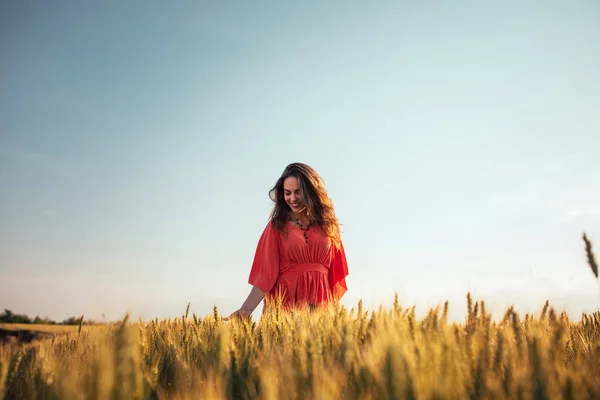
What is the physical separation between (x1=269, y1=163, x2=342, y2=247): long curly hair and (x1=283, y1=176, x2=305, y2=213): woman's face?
0.04m

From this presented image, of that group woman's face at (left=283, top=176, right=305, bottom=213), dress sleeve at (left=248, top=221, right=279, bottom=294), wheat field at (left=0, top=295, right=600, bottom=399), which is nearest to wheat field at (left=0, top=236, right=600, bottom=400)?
wheat field at (left=0, top=295, right=600, bottom=399)

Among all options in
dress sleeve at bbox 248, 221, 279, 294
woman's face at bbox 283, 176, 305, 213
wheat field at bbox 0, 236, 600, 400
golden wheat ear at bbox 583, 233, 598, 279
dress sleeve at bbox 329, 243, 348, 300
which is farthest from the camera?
dress sleeve at bbox 329, 243, 348, 300

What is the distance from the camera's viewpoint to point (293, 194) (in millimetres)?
4840

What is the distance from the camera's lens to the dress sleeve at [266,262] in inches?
186

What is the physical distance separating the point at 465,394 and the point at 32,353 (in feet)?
5.84

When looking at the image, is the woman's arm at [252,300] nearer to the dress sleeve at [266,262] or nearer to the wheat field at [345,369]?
the dress sleeve at [266,262]

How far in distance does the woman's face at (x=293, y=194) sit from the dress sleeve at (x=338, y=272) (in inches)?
26.4

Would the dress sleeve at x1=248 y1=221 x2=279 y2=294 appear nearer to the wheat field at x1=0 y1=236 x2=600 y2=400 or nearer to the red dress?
the red dress

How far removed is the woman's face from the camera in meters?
4.84

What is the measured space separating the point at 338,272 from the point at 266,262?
2.99ft

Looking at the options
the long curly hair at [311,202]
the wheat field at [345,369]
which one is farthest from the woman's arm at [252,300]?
the wheat field at [345,369]

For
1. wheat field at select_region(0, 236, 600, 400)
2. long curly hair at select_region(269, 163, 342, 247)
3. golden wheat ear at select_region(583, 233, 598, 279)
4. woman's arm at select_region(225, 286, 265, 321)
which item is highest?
long curly hair at select_region(269, 163, 342, 247)

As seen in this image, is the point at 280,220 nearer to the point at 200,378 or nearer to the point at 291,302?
the point at 291,302

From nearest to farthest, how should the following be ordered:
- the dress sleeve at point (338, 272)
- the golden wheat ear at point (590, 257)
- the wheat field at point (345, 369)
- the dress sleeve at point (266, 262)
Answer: the wheat field at point (345, 369) < the golden wheat ear at point (590, 257) < the dress sleeve at point (266, 262) < the dress sleeve at point (338, 272)
